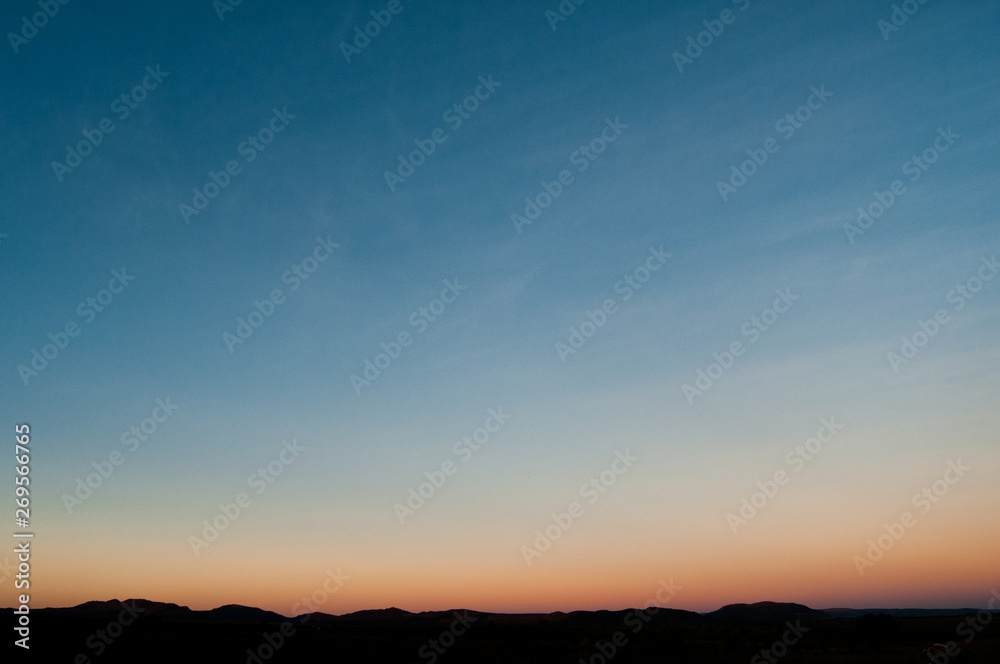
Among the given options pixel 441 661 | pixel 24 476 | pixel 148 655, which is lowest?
pixel 441 661

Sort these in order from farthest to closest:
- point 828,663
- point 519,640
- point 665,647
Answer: point 519,640, point 665,647, point 828,663

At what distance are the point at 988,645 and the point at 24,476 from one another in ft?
180

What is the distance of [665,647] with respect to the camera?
174 ft

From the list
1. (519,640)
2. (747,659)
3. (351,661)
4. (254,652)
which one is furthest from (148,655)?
(747,659)

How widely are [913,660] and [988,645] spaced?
30.2 ft

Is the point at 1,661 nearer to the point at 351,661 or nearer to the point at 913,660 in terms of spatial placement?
the point at 351,661

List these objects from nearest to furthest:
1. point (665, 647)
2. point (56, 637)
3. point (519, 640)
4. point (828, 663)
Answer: point (828, 663) < point (665, 647) < point (56, 637) < point (519, 640)

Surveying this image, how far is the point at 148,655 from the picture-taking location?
48.7 meters

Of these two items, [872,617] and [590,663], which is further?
[872,617]

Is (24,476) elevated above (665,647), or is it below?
above

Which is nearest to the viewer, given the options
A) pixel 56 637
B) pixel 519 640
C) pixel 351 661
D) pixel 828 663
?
pixel 828 663

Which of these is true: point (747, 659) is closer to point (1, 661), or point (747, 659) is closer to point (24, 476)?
point (24, 476)

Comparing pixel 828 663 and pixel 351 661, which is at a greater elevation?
pixel 351 661

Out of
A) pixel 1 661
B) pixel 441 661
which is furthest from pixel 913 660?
pixel 1 661
